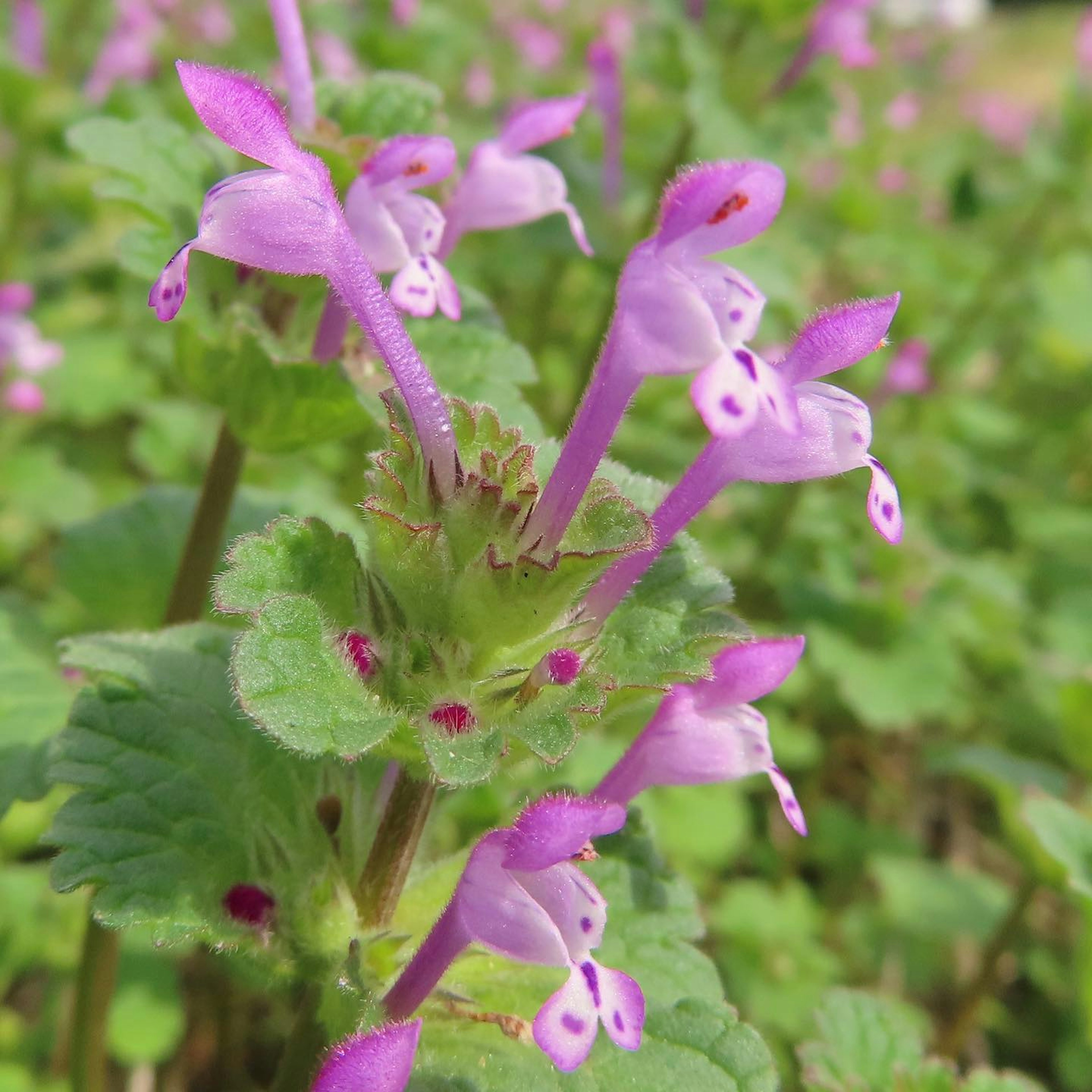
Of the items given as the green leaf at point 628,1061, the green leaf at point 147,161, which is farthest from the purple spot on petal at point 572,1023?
the green leaf at point 147,161

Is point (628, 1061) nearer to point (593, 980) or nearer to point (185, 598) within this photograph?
point (593, 980)

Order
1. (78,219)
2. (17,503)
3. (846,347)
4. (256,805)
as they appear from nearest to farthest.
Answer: (846,347) → (256,805) → (17,503) → (78,219)

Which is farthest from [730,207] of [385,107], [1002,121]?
[1002,121]

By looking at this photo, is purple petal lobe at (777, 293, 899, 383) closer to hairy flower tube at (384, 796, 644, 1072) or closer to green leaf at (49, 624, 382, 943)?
hairy flower tube at (384, 796, 644, 1072)

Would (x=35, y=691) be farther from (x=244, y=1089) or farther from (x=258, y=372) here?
(x=244, y=1089)

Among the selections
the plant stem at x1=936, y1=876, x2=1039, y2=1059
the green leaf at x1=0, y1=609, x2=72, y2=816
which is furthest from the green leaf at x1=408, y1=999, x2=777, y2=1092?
the plant stem at x1=936, y1=876, x2=1039, y2=1059

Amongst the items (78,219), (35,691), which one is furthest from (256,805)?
(78,219)

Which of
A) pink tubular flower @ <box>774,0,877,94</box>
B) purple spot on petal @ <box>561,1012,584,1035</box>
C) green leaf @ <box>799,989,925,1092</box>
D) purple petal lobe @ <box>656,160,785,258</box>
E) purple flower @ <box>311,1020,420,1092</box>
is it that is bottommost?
green leaf @ <box>799,989,925,1092</box>
